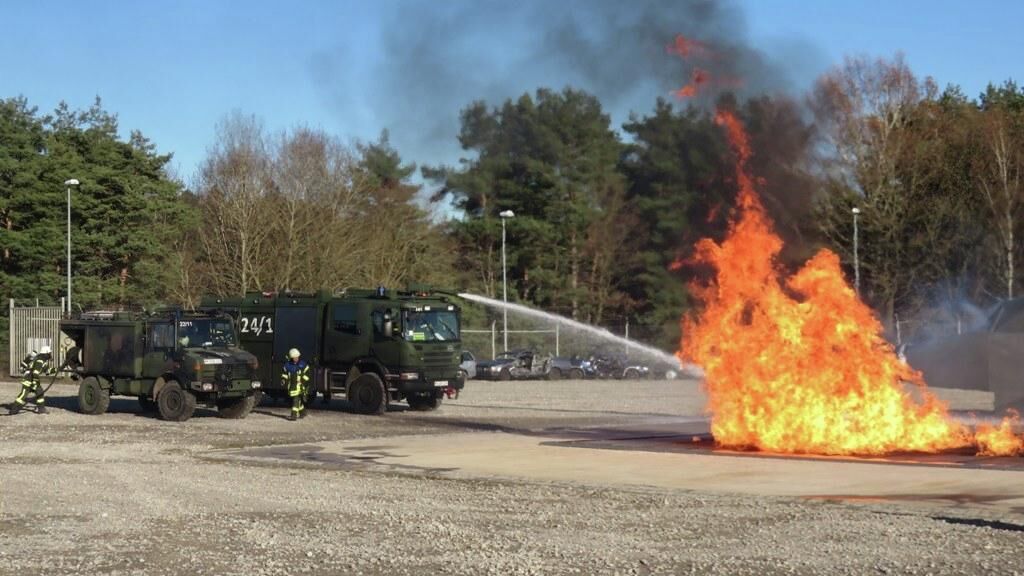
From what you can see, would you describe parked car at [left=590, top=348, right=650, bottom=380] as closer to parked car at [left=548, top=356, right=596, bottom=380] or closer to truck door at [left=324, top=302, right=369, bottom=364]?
parked car at [left=548, top=356, right=596, bottom=380]

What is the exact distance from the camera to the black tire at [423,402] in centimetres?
2759

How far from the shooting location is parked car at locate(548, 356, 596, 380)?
48625mm

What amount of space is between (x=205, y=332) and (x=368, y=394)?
3859 mm

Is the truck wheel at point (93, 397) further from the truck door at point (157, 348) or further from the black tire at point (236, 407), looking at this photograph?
the black tire at point (236, 407)

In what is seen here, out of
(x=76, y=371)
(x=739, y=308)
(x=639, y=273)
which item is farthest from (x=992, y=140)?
(x=76, y=371)

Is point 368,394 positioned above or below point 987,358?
below

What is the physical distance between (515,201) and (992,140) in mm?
21421

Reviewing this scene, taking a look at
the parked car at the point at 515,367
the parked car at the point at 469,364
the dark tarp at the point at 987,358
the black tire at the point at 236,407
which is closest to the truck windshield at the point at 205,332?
the black tire at the point at 236,407

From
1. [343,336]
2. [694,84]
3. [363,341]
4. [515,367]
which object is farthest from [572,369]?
[694,84]

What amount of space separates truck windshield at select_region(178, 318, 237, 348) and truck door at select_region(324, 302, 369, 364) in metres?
2.48

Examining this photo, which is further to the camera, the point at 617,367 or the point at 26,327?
the point at 617,367

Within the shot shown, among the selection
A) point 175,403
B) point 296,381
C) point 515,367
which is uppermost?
point 515,367

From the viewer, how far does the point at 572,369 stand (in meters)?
48.8

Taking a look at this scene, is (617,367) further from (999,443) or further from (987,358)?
(999,443)
